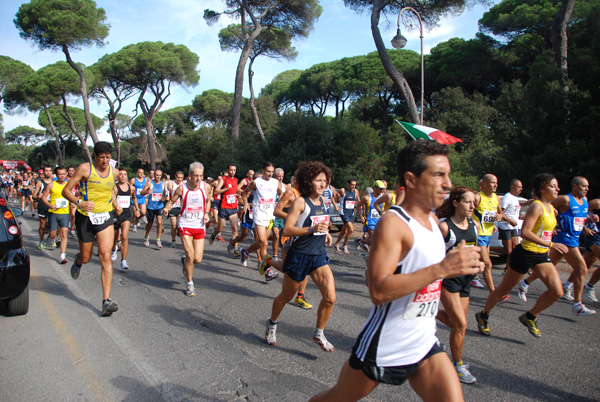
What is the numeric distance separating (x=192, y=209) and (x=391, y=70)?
12896 mm

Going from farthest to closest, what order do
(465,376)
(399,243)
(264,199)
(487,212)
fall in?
(264,199) < (487,212) < (465,376) < (399,243)

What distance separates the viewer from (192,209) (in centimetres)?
614

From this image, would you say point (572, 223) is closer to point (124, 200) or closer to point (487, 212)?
point (487, 212)

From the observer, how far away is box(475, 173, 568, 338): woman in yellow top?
4.51 metres

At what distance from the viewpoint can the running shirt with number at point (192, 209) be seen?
612cm

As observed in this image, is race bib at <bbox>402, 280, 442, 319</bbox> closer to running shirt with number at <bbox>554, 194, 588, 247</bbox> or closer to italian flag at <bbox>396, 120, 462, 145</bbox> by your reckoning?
running shirt with number at <bbox>554, 194, 588, 247</bbox>

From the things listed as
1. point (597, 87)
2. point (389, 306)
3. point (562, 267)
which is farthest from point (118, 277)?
point (597, 87)

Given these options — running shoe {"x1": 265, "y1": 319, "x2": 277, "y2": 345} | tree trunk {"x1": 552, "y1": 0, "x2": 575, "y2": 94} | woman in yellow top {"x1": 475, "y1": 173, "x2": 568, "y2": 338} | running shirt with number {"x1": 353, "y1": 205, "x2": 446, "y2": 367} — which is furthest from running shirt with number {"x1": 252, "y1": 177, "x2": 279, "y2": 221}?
tree trunk {"x1": 552, "y1": 0, "x2": 575, "y2": 94}

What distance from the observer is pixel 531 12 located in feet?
74.3

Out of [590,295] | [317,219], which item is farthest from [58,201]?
[590,295]

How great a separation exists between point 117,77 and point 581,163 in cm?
3564

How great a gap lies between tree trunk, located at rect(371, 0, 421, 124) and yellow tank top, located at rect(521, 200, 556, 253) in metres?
12.0

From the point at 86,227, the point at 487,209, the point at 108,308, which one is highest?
the point at 86,227

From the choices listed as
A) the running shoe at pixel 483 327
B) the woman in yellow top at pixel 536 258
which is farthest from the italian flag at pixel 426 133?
the running shoe at pixel 483 327
